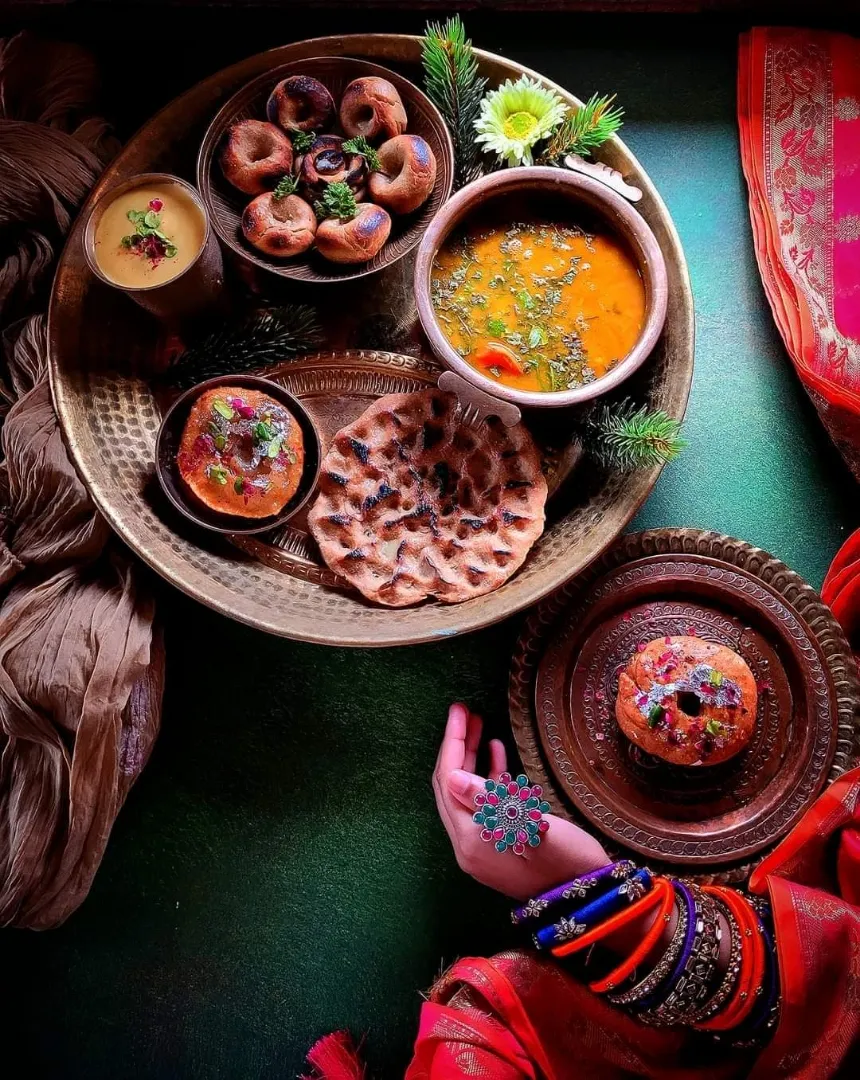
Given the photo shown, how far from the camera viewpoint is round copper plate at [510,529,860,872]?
183 centimetres

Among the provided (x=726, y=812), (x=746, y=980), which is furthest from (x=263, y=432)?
(x=746, y=980)

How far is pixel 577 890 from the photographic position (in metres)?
1.71

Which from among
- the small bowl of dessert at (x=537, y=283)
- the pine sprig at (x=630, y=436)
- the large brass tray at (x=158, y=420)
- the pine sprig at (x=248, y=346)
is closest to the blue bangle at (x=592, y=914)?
the large brass tray at (x=158, y=420)

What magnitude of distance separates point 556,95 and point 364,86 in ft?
1.26

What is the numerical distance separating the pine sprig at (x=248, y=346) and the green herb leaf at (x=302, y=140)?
0.31 metres

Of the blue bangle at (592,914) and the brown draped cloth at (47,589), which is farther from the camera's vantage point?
the brown draped cloth at (47,589)

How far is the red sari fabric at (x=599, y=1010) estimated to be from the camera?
162 cm

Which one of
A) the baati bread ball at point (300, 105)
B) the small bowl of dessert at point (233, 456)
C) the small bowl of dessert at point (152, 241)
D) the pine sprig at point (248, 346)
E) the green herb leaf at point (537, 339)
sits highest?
the baati bread ball at point (300, 105)

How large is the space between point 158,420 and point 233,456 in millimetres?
253

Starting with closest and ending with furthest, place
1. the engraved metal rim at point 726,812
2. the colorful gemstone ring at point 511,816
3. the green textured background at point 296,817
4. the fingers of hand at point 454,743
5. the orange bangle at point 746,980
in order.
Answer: the orange bangle at point 746,980 → the colorful gemstone ring at point 511,816 → the engraved metal rim at point 726,812 → the fingers of hand at point 454,743 → the green textured background at point 296,817

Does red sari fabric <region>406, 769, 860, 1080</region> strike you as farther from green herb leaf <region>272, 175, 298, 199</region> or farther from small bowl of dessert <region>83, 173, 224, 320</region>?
green herb leaf <region>272, 175, 298, 199</region>

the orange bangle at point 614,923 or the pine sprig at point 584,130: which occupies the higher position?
the pine sprig at point 584,130

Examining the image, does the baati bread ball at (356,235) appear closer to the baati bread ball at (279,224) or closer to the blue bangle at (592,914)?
the baati bread ball at (279,224)

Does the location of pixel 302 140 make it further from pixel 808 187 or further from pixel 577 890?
pixel 577 890
